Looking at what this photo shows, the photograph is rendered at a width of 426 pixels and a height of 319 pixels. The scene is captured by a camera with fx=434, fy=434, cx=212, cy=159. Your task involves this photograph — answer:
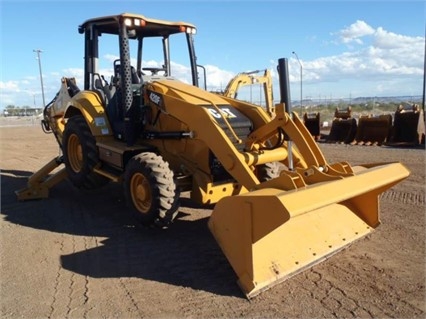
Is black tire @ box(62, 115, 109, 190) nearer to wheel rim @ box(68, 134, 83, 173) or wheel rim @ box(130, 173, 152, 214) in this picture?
wheel rim @ box(68, 134, 83, 173)

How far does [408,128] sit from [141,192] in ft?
36.3

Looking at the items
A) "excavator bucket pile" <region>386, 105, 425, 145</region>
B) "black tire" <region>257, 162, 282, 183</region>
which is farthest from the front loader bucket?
"excavator bucket pile" <region>386, 105, 425, 145</region>

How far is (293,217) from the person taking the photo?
11.4 feet

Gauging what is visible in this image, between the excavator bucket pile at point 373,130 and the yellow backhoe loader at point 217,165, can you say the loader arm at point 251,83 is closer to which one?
the yellow backhoe loader at point 217,165

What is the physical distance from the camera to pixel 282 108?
473 centimetres

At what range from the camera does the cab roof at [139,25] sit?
5.93 meters

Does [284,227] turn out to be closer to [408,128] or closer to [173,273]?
[173,273]

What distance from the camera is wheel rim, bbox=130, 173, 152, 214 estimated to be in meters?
5.23

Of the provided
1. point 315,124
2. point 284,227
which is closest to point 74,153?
point 284,227

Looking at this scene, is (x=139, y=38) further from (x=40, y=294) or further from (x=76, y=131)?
(x=40, y=294)

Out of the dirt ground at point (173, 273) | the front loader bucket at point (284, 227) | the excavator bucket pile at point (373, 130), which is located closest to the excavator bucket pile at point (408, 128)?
the excavator bucket pile at point (373, 130)

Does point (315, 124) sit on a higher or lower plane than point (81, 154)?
lower

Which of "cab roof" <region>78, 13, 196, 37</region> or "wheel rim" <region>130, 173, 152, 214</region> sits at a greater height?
"cab roof" <region>78, 13, 196, 37</region>

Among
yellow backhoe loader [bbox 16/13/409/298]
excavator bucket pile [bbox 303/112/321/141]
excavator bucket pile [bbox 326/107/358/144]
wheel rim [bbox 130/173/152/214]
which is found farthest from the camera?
excavator bucket pile [bbox 303/112/321/141]
